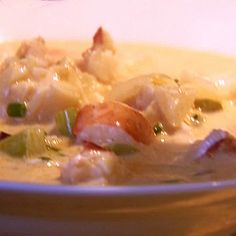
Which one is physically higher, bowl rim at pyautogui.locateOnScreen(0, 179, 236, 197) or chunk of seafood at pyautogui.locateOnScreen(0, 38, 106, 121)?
bowl rim at pyautogui.locateOnScreen(0, 179, 236, 197)

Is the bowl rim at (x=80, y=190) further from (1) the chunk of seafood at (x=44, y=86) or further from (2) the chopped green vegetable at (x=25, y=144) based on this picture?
(1) the chunk of seafood at (x=44, y=86)

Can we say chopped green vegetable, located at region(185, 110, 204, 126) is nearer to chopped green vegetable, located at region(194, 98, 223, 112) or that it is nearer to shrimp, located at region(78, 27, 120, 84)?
chopped green vegetable, located at region(194, 98, 223, 112)

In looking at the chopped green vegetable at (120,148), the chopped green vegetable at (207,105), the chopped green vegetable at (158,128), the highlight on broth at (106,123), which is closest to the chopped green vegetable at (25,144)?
the highlight on broth at (106,123)

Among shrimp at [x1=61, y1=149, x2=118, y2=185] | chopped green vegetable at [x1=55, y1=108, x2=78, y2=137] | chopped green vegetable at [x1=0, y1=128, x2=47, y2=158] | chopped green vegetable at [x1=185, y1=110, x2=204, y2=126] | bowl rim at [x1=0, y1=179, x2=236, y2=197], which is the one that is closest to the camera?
bowl rim at [x1=0, y1=179, x2=236, y2=197]

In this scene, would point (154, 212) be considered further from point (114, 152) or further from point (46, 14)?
point (46, 14)

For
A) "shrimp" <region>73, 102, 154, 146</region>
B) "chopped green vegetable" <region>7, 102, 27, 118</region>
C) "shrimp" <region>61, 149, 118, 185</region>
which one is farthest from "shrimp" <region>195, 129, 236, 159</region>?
"chopped green vegetable" <region>7, 102, 27, 118</region>

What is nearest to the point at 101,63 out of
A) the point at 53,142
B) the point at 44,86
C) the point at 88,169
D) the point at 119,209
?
the point at 44,86

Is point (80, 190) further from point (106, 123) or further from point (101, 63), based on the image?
point (101, 63)

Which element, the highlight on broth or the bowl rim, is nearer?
the bowl rim
